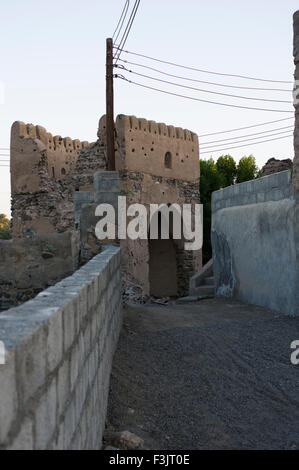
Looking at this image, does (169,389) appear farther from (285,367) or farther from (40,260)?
(40,260)

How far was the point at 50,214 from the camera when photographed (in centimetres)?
1745

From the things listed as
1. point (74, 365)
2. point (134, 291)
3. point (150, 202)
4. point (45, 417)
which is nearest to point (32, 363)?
point (45, 417)

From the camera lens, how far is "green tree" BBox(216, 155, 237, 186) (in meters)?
31.7

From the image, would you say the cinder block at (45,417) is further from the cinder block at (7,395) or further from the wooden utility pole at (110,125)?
the wooden utility pole at (110,125)

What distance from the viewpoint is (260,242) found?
8930 mm

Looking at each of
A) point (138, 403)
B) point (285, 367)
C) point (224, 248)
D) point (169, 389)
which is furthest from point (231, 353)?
point (224, 248)

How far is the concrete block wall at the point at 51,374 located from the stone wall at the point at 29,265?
439 centimetres

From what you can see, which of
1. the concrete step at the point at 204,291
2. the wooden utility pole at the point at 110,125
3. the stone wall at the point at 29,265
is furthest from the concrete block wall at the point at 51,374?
the wooden utility pole at the point at 110,125

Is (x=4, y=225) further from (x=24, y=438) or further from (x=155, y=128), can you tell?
(x=24, y=438)

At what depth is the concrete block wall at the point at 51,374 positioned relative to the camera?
148 cm

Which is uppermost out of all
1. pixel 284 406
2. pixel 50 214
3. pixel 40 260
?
pixel 50 214

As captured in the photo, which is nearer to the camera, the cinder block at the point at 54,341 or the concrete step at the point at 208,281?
the cinder block at the point at 54,341
